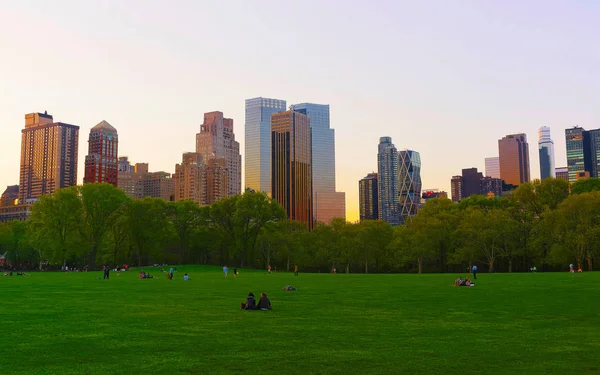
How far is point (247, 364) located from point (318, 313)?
464 inches

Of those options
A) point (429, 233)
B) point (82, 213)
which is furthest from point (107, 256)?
point (429, 233)

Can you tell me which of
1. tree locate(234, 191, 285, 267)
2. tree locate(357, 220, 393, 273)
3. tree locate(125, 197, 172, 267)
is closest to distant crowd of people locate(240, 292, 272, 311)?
tree locate(357, 220, 393, 273)

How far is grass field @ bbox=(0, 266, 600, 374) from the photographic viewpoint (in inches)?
566

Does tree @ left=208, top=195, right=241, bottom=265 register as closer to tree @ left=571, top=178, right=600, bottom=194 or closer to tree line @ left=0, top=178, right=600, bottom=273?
tree line @ left=0, top=178, right=600, bottom=273

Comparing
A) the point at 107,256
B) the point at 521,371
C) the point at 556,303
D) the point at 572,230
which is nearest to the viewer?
the point at 521,371

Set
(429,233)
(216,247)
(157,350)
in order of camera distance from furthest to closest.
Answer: (216,247) → (429,233) → (157,350)

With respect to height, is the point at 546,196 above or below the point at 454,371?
above

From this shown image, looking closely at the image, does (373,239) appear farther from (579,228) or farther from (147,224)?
(147,224)

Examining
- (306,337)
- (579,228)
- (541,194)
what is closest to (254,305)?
(306,337)

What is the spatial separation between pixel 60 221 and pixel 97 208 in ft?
27.1

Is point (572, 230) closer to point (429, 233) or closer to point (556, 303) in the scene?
point (429, 233)

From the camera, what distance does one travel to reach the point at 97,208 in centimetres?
11856

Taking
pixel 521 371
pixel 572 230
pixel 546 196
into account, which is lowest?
pixel 521 371

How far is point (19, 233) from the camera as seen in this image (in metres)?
140
